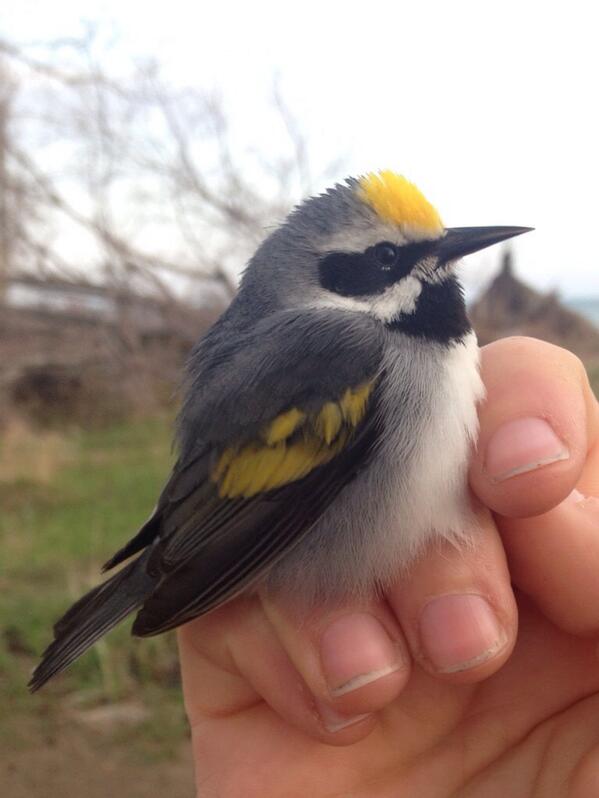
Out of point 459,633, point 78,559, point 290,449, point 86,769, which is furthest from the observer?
point 78,559

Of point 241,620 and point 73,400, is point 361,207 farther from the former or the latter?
point 73,400

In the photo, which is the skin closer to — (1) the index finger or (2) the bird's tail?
(1) the index finger

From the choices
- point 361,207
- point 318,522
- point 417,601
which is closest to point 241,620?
point 318,522

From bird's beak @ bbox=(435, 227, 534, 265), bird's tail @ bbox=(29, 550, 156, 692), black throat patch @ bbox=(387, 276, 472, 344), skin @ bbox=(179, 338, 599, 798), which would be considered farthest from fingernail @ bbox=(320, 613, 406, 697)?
bird's beak @ bbox=(435, 227, 534, 265)

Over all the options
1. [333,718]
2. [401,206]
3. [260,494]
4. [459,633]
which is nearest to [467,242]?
[401,206]

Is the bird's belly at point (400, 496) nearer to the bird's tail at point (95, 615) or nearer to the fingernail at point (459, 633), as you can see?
the fingernail at point (459, 633)

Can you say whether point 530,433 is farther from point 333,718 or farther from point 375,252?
point 333,718
